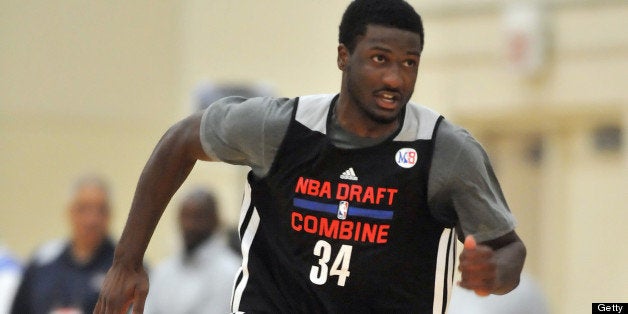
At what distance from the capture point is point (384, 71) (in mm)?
5105

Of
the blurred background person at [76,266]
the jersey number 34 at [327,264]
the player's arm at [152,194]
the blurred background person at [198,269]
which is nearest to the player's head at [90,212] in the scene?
the blurred background person at [76,266]

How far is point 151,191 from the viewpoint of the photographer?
552 cm

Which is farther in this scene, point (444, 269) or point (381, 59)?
point (444, 269)

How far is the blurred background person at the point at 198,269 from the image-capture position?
9.07m

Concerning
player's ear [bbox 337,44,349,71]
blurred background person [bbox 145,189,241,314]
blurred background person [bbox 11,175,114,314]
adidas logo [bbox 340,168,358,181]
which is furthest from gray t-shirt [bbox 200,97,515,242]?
blurred background person [bbox 11,175,114,314]

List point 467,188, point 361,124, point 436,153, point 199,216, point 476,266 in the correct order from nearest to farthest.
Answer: point 476,266, point 467,188, point 436,153, point 361,124, point 199,216

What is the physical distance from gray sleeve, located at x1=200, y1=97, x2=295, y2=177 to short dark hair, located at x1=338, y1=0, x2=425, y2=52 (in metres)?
0.37

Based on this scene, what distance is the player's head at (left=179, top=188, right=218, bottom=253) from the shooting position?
9789 mm

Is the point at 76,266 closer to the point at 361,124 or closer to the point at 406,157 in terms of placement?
the point at 361,124

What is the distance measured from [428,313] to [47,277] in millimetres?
4561

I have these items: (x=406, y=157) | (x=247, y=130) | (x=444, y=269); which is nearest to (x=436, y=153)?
(x=406, y=157)

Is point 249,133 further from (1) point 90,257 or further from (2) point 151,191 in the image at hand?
(1) point 90,257

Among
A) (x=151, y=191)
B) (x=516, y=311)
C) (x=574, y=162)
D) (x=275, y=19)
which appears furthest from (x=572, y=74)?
(x=151, y=191)

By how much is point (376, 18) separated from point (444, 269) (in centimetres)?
103
